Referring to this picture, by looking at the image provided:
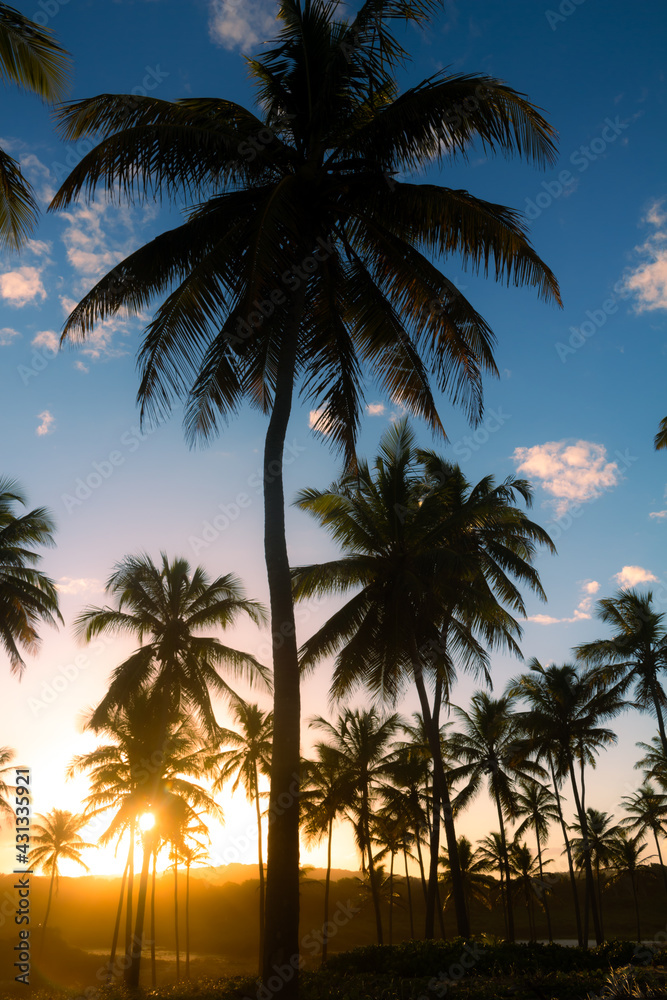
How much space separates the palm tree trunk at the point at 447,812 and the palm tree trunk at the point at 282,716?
33.2ft

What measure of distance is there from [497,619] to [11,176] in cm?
1439

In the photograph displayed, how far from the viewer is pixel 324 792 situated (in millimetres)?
31016

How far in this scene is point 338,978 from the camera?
38.0 feet

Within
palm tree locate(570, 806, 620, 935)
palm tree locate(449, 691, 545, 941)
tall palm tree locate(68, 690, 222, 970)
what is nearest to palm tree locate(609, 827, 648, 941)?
palm tree locate(570, 806, 620, 935)

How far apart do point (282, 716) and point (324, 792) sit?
2657 centimetres

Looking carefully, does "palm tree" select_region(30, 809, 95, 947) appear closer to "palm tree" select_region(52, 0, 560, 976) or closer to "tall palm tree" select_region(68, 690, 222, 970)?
"tall palm tree" select_region(68, 690, 222, 970)

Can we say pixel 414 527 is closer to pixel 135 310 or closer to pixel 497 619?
pixel 497 619

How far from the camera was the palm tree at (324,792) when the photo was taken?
2959 centimetres

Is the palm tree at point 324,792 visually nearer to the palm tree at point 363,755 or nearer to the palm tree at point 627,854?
the palm tree at point 363,755

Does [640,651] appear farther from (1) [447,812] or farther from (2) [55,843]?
(2) [55,843]

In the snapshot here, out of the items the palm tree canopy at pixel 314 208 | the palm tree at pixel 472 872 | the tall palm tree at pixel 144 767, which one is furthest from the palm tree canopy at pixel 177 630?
the palm tree at pixel 472 872

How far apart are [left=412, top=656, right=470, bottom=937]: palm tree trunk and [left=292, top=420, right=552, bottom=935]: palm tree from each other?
1.3 inches

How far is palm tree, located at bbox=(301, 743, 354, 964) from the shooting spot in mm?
29594

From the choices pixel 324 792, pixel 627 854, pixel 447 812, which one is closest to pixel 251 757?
pixel 324 792
